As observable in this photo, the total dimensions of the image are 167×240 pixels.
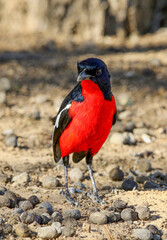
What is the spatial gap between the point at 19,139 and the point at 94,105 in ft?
7.98

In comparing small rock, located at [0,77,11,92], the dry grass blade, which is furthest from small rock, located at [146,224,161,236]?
small rock, located at [0,77,11,92]

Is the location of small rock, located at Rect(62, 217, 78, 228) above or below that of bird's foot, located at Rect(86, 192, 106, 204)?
below

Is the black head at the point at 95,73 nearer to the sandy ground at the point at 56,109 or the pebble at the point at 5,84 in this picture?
the sandy ground at the point at 56,109

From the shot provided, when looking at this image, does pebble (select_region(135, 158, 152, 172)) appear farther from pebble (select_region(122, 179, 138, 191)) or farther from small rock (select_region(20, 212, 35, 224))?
small rock (select_region(20, 212, 35, 224))

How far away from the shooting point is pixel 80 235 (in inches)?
125

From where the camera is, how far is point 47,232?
306 centimetres

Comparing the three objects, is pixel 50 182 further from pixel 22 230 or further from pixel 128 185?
pixel 22 230

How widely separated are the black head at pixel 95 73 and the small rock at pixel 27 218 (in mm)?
1165

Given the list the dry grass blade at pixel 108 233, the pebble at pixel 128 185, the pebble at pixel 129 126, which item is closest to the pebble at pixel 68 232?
the dry grass blade at pixel 108 233

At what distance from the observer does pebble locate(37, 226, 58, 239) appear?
3055mm

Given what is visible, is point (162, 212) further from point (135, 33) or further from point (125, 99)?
point (135, 33)

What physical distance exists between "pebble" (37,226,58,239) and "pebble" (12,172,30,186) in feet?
3.90

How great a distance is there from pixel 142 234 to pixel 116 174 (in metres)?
1.57

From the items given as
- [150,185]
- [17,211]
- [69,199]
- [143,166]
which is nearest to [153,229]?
[69,199]
